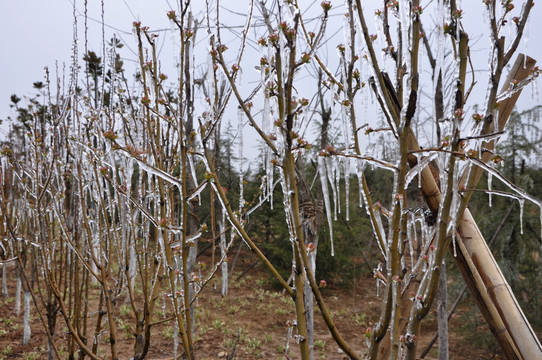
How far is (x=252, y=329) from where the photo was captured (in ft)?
22.2

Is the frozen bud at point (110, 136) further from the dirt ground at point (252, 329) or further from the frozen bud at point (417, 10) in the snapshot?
the dirt ground at point (252, 329)

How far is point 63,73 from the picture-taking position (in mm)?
2918

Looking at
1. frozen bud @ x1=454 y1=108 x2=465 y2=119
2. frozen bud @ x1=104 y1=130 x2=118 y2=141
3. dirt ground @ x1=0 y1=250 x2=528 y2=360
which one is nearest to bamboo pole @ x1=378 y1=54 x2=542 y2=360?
frozen bud @ x1=454 y1=108 x2=465 y2=119

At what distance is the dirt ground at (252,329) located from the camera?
554 cm

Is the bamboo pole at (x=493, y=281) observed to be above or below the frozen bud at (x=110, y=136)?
below

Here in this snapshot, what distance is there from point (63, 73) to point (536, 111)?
20.3 feet

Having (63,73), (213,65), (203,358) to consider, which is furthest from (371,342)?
(203,358)

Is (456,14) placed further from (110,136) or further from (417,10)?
(110,136)

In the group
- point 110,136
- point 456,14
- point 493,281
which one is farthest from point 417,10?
point 110,136

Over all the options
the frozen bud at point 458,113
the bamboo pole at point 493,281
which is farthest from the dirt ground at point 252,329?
the frozen bud at point 458,113

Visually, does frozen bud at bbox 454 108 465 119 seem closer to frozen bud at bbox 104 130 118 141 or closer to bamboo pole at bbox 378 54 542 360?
bamboo pole at bbox 378 54 542 360

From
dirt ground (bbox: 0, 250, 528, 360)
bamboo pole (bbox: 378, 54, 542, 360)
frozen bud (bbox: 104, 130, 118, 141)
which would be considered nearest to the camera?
bamboo pole (bbox: 378, 54, 542, 360)

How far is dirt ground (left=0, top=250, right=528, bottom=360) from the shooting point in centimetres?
554

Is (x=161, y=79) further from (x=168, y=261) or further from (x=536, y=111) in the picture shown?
(x=536, y=111)
